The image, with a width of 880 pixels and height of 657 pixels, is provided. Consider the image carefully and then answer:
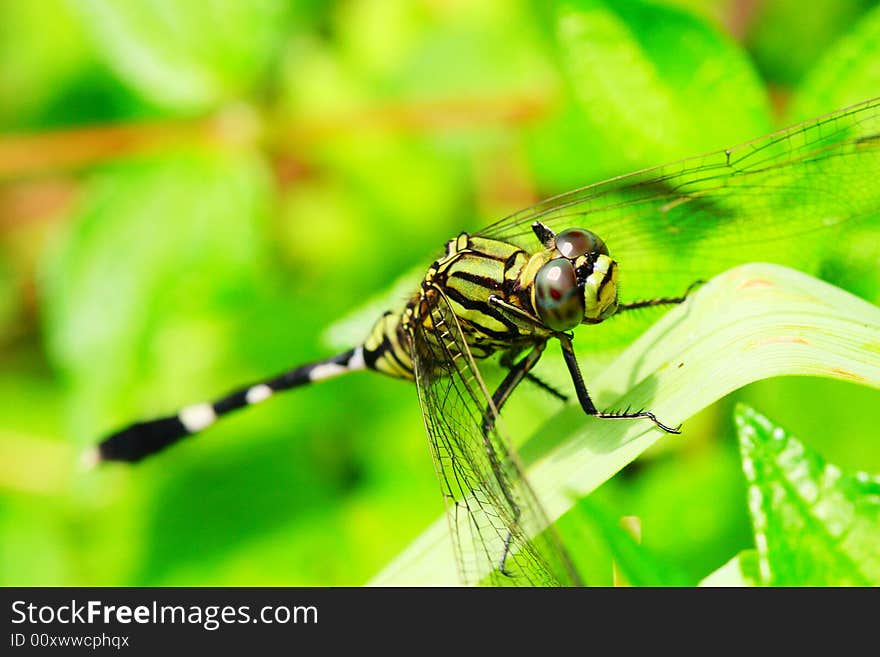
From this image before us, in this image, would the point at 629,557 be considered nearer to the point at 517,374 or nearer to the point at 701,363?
the point at 701,363

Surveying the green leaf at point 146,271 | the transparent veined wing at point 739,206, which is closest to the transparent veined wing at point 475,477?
the transparent veined wing at point 739,206

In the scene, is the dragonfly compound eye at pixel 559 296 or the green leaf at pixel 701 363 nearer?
the green leaf at pixel 701 363

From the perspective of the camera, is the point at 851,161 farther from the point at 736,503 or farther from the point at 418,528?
the point at 418,528

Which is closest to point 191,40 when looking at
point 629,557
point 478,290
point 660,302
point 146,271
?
point 146,271

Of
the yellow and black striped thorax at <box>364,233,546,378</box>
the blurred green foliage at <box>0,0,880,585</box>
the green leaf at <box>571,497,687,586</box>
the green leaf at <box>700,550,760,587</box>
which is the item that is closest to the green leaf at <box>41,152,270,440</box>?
the blurred green foliage at <box>0,0,880,585</box>

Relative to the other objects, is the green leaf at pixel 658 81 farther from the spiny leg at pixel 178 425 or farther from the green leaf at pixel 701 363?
the spiny leg at pixel 178 425

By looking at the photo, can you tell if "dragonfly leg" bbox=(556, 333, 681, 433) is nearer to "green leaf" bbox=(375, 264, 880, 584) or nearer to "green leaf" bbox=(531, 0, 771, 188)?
"green leaf" bbox=(375, 264, 880, 584)

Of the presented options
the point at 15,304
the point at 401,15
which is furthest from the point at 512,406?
the point at 15,304
